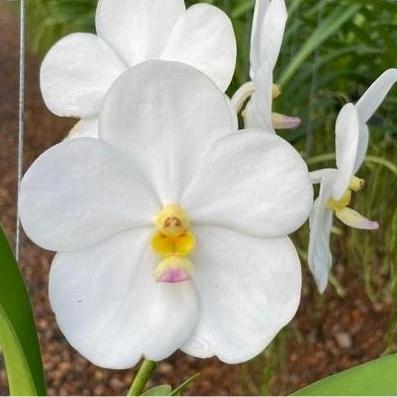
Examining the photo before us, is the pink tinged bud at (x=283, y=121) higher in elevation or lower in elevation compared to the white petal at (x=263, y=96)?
lower

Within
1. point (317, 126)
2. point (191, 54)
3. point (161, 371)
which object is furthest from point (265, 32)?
point (161, 371)

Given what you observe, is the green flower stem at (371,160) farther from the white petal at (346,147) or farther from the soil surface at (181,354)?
the white petal at (346,147)

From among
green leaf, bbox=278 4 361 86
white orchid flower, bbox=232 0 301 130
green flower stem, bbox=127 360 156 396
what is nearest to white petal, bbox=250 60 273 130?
white orchid flower, bbox=232 0 301 130

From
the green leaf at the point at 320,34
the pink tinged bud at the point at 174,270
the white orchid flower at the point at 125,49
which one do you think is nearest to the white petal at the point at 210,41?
the white orchid flower at the point at 125,49

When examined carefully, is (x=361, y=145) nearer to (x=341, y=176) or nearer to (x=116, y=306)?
(x=341, y=176)

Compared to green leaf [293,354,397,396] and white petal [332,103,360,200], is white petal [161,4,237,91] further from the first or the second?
green leaf [293,354,397,396]

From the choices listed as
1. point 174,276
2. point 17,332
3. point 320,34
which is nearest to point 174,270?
point 174,276
